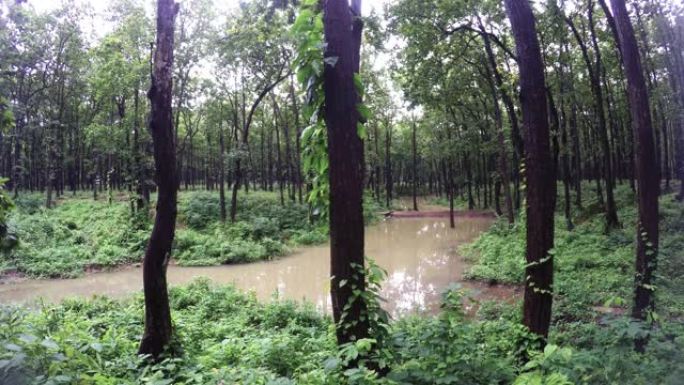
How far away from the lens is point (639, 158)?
6.52 m

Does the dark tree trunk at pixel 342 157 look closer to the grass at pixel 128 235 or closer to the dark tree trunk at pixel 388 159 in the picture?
the grass at pixel 128 235

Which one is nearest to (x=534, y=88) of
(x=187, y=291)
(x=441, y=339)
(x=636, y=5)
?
(x=441, y=339)

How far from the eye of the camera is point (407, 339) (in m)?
3.86

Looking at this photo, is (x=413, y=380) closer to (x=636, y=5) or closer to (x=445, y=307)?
(x=445, y=307)

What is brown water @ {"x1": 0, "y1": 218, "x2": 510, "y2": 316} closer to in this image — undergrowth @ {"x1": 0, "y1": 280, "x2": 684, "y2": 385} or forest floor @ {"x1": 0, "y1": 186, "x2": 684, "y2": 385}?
forest floor @ {"x1": 0, "y1": 186, "x2": 684, "y2": 385}

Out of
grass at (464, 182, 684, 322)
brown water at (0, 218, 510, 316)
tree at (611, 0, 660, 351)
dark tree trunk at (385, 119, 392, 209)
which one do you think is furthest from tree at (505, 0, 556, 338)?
dark tree trunk at (385, 119, 392, 209)

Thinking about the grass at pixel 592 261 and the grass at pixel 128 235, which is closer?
the grass at pixel 592 261

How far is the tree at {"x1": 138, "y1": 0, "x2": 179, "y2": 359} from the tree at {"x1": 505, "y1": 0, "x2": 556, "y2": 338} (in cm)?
439

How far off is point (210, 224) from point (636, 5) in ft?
74.9

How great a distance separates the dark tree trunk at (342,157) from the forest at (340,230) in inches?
0.7

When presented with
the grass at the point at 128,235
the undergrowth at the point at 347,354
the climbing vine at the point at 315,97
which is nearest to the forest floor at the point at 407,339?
the undergrowth at the point at 347,354

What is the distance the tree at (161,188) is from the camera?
5.56m

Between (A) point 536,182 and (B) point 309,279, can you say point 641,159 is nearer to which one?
(A) point 536,182

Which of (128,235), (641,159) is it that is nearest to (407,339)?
(641,159)
